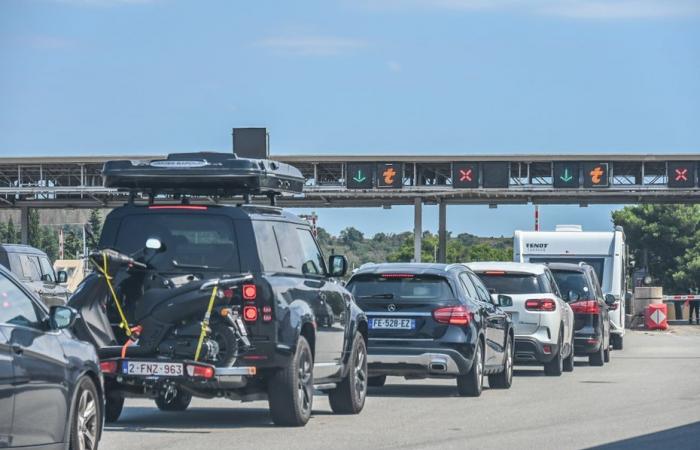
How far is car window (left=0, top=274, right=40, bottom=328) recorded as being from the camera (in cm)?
955

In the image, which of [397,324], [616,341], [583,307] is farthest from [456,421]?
[616,341]

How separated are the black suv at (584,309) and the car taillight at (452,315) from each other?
8.51m

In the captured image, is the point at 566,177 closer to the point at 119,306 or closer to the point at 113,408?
the point at 113,408

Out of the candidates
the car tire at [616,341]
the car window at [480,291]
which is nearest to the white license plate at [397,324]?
the car window at [480,291]

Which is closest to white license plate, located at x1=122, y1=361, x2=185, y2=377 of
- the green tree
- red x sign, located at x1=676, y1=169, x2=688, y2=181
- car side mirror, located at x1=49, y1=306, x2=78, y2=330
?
car side mirror, located at x1=49, y1=306, x2=78, y2=330

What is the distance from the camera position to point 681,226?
97562 millimetres

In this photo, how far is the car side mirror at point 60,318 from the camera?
9.96 m

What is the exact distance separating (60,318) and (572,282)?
707 inches

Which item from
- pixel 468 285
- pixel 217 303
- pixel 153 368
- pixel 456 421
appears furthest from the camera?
pixel 468 285

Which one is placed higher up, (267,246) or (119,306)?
(267,246)

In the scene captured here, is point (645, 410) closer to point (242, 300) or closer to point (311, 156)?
point (242, 300)

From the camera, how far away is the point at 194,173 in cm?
1432

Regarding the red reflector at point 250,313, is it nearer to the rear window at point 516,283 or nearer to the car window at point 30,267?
the rear window at point 516,283

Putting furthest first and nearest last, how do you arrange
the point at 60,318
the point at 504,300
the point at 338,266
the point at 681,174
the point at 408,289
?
the point at 681,174
the point at 504,300
the point at 408,289
the point at 338,266
the point at 60,318
